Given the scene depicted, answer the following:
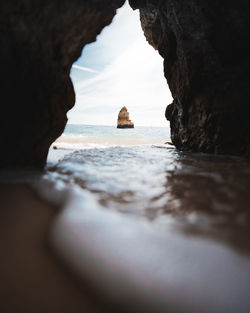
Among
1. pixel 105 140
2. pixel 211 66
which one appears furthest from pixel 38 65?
pixel 105 140

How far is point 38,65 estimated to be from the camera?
10.2ft

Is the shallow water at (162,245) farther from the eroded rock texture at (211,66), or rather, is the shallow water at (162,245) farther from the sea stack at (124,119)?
the sea stack at (124,119)

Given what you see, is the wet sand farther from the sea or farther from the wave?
the wave

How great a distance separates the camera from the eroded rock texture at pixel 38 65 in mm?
2755

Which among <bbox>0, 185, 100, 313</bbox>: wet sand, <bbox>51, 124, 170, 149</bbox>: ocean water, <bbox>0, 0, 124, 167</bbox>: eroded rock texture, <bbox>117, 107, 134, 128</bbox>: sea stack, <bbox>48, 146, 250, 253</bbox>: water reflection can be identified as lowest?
<bbox>0, 185, 100, 313</bbox>: wet sand

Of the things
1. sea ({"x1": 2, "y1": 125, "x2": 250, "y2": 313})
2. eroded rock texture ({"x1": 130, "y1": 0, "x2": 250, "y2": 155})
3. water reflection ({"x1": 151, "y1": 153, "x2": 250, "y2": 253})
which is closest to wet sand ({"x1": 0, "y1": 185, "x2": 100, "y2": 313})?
sea ({"x1": 2, "y1": 125, "x2": 250, "y2": 313})

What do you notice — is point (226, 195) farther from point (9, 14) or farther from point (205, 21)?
point (205, 21)

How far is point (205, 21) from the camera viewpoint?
260 inches

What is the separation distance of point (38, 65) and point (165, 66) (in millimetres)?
6479

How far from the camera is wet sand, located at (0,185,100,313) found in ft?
2.88

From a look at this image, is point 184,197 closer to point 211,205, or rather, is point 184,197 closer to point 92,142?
point 211,205

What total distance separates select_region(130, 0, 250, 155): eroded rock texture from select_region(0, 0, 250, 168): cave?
27 mm

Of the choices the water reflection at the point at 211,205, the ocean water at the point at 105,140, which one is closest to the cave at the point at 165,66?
the water reflection at the point at 211,205

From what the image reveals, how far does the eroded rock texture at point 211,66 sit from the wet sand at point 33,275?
586 cm
